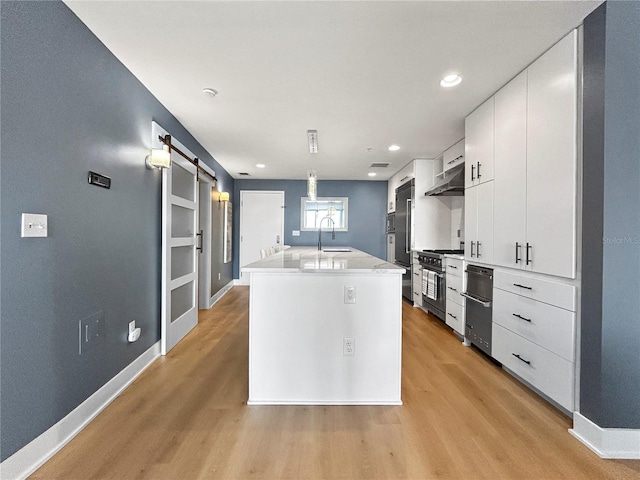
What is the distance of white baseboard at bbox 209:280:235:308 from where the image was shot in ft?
16.7

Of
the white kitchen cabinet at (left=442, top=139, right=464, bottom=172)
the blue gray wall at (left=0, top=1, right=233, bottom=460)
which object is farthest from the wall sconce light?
the white kitchen cabinet at (left=442, top=139, right=464, bottom=172)

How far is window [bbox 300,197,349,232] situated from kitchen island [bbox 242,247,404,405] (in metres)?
4.83

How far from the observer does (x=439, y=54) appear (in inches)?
82.6

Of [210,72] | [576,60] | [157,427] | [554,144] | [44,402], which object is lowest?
[157,427]

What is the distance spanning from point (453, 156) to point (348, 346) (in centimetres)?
313

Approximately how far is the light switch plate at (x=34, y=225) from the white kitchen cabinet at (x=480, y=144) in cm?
311

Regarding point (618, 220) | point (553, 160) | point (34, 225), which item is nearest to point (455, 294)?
point (553, 160)

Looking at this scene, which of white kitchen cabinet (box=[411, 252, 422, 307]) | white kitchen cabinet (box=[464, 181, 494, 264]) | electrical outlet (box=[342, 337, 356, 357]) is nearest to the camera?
electrical outlet (box=[342, 337, 356, 357])

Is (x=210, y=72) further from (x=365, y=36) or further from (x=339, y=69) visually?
(x=365, y=36)

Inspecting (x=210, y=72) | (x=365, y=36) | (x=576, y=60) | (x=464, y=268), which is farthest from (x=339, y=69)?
(x=464, y=268)

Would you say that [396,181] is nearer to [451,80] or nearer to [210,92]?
[451,80]

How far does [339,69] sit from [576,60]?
56.5 inches

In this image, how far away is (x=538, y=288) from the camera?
2135 mm

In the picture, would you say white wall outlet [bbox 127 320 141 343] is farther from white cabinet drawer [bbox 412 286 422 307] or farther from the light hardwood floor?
white cabinet drawer [bbox 412 286 422 307]
